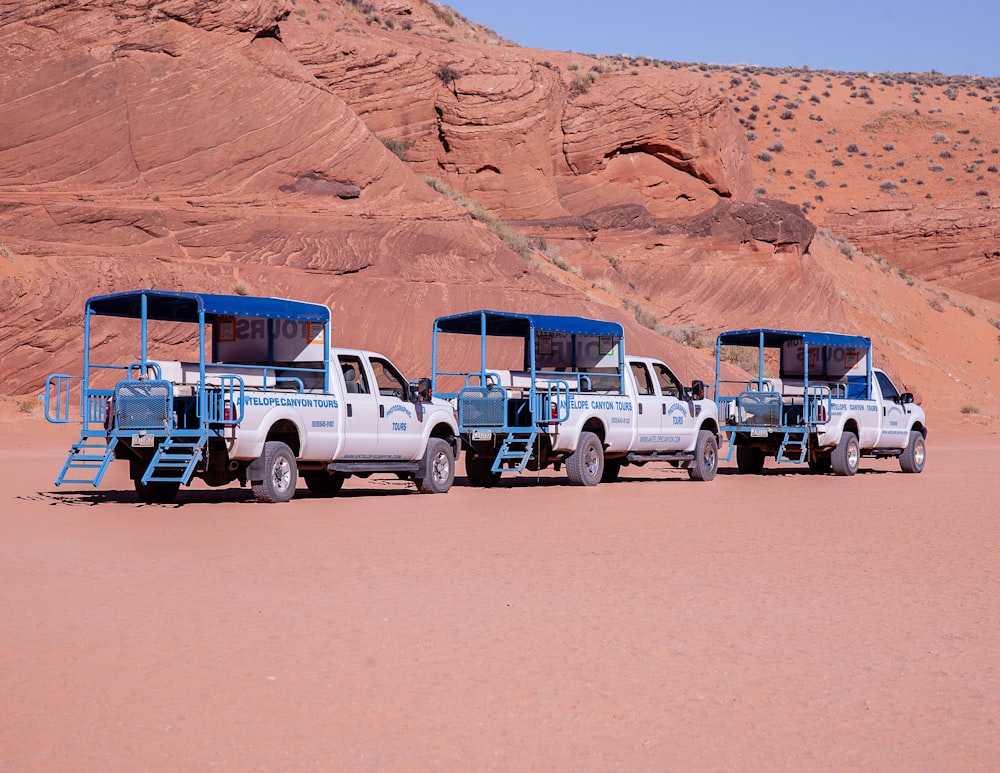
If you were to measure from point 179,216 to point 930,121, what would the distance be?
3054 inches

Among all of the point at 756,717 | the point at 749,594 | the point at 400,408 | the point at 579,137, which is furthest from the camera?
the point at 579,137

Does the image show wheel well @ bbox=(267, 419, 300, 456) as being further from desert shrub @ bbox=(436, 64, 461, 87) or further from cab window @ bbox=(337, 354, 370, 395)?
desert shrub @ bbox=(436, 64, 461, 87)

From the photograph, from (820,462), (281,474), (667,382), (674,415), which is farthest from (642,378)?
(281,474)

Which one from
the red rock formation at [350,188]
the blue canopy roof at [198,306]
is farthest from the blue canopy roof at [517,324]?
the red rock formation at [350,188]

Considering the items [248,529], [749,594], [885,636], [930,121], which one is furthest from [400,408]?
[930,121]

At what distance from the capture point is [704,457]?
24891 millimetres

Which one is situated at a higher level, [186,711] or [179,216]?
[179,216]

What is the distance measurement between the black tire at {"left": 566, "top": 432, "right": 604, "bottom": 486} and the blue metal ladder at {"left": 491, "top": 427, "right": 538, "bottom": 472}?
86cm

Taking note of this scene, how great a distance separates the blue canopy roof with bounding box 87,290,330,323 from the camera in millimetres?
18402

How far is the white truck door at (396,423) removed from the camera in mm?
20359

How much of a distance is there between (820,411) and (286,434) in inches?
456

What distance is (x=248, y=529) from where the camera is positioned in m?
15.2

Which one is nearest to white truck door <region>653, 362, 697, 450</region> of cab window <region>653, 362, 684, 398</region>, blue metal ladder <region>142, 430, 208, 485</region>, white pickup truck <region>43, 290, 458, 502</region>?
cab window <region>653, 362, 684, 398</region>

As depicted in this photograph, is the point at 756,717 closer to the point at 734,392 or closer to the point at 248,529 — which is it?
the point at 248,529
